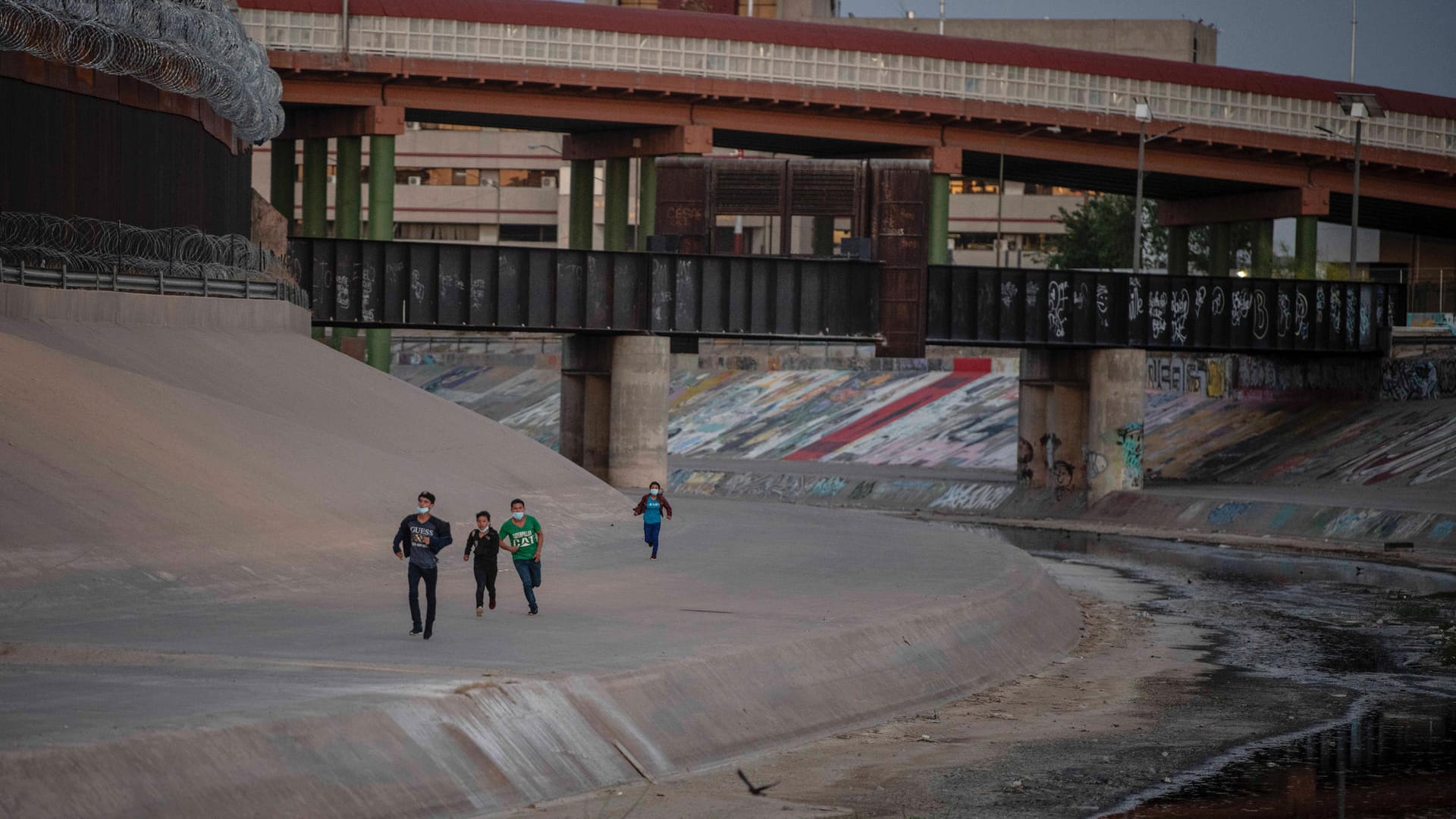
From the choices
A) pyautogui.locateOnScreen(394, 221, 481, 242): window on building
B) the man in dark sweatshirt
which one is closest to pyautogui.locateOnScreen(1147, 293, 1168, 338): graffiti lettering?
the man in dark sweatshirt

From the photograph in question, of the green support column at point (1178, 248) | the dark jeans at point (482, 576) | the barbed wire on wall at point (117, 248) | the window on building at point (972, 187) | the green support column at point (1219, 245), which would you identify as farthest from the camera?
the window on building at point (972, 187)

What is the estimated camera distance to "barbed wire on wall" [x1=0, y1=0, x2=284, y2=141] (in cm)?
3531

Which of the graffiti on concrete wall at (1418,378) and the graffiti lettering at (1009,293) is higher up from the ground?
the graffiti lettering at (1009,293)

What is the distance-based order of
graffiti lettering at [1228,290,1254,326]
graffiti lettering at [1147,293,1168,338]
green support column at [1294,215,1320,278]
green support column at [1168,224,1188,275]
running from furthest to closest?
1. green support column at [1168,224,1188,275]
2. green support column at [1294,215,1320,278]
3. graffiti lettering at [1228,290,1254,326]
4. graffiti lettering at [1147,293,1168,338]

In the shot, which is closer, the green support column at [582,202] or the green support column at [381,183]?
the green support column at [381,183]

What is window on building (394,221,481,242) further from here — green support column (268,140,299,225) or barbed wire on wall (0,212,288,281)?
barbed wire on wall (0,212,288,281)

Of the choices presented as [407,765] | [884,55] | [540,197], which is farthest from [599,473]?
[540,197]

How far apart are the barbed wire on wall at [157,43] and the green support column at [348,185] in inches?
1162

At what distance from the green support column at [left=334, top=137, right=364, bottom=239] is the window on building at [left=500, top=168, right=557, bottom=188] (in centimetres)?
5353

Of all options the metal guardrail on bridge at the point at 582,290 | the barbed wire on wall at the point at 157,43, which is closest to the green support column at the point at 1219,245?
the metal guardrail on bridge at the point at 582,290

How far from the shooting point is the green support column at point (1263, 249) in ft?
284

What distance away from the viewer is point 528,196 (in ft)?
427

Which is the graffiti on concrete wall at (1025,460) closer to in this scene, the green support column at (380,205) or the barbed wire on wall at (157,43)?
the green support column at (380,205)

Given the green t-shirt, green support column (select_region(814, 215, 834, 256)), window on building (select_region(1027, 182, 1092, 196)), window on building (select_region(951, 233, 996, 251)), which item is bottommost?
the green t-shirt
